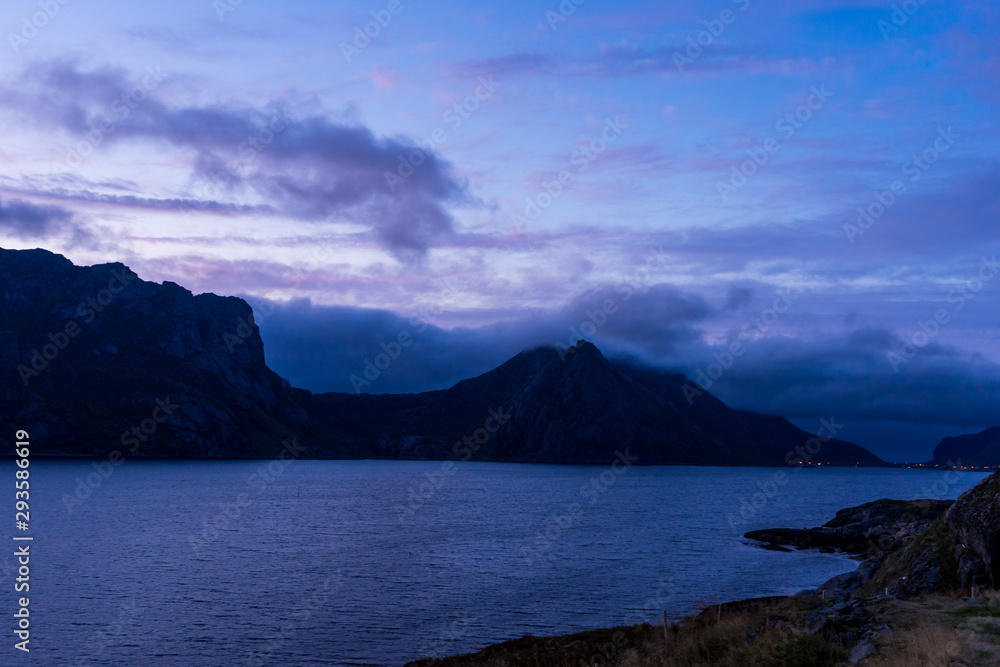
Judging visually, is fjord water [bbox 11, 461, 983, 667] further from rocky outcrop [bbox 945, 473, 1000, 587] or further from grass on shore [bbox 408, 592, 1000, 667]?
rocky outcrop [bbox 945, 473, 1000, 587]

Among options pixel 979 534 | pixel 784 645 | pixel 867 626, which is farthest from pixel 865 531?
pixel 784 645

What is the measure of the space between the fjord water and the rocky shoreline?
771 cm

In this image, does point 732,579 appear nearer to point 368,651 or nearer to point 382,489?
point 368,651

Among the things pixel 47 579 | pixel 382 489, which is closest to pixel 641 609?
pixel 47 579

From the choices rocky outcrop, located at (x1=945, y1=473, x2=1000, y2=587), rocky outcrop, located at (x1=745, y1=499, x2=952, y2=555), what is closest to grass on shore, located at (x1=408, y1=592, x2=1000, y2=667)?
rocky outcrop, located at (x1=945, y1=473, x2=1000, y2=587)

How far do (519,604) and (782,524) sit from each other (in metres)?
89.9

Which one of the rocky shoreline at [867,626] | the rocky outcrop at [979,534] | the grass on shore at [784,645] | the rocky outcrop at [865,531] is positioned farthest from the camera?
the rocky outcrop at [865,531]

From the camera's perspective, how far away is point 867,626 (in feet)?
81.3

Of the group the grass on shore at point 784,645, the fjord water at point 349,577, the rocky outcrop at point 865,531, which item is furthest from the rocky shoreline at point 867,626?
the rocky outcrop at point 865,531

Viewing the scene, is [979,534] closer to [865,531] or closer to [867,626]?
[867,626]

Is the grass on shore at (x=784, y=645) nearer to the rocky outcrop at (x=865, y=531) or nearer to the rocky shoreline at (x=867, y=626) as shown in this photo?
the rocky shoreline at (x=867, y=626)

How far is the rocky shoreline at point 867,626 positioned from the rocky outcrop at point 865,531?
45.6 meters

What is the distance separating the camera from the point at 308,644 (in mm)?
44094

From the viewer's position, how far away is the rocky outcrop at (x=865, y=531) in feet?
307
